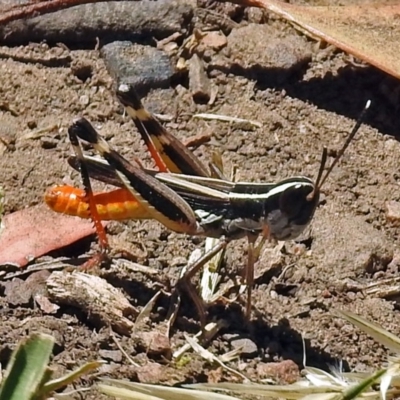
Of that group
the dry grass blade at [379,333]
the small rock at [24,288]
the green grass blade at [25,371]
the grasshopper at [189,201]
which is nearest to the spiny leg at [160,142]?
the grasshopper at [189,201]

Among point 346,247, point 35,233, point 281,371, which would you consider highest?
point 35,233

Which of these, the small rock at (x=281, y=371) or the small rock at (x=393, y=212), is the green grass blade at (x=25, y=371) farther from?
the small rock at (x=393, y=212)

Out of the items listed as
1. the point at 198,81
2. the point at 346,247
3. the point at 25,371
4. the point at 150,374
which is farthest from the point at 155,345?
the point at 198,81

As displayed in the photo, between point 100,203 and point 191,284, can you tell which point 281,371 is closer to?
point 191,284

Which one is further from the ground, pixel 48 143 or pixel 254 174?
pixel 48 143

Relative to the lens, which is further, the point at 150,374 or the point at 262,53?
the point at 262,53

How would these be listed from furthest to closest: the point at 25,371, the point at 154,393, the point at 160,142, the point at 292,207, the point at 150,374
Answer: the point at 160,142
the point at 292,207
the point at 150,374
the point at 154,393
the point at 25,371

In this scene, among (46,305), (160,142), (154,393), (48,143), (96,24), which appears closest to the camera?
(154,393)
